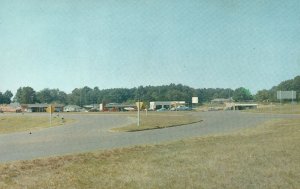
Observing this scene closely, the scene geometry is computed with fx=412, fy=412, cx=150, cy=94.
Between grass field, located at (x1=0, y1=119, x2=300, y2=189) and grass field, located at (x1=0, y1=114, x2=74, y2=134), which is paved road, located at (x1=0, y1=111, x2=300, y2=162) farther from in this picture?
grass field, located at (x1=0, y1=114, x2=74, y2=134)

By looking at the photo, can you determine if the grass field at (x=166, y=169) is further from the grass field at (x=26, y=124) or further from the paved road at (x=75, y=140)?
A: the grass field at (x=26, y=124)

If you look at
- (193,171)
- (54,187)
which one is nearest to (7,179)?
(54,187)

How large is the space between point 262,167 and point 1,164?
815 centimetres

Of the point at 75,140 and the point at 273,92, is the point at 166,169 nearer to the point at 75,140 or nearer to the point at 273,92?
the point at 75,140

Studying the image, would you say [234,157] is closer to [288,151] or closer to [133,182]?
[288,151]

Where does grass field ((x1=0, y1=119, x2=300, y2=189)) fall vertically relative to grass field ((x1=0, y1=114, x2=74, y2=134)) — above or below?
above

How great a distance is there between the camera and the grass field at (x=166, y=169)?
9.57 m

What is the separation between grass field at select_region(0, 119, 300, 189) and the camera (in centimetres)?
957

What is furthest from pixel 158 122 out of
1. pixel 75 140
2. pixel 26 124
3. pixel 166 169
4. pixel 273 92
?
pixel 273 92

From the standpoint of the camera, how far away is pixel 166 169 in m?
11.4

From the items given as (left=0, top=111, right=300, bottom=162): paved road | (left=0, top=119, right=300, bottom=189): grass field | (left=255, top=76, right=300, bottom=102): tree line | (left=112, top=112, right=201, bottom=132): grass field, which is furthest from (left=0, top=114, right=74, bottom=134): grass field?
(left=255, top=76, right=300, bottom=102): tree line

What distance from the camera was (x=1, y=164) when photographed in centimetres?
1331

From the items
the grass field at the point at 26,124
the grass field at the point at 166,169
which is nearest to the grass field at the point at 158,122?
the grass field at the point at 26,124

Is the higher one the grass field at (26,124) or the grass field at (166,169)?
the grass field at (166,169)
